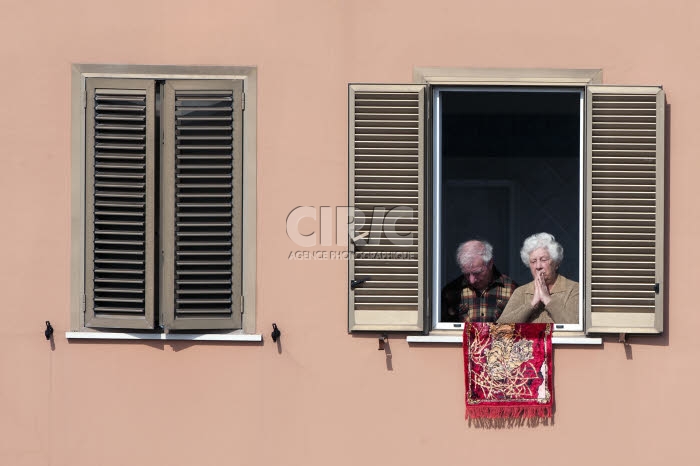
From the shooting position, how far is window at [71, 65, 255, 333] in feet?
24.0

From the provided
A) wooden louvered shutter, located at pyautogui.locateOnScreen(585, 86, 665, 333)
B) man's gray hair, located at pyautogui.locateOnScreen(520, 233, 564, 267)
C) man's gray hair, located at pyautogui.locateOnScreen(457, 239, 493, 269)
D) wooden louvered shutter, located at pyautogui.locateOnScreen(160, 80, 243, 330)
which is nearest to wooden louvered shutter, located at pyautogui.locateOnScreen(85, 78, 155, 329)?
wooden louvered shutter, located at pyautogui.locateOnScreen(160, 80, 243, 330)

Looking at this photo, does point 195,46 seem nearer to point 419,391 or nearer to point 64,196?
point 64,196

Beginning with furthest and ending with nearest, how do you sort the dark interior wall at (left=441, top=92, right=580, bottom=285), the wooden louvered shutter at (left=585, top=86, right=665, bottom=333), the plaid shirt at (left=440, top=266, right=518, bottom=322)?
the dark interior wall at (left=441, top=92, right=580, bottom=285)
the plaid shirt at (left=440, top=266, right=518, bottom=322)
the wooden louvered shutter at (left=585, top=86, right=665, bottom=333)

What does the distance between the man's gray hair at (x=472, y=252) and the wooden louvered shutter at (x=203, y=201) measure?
137cm

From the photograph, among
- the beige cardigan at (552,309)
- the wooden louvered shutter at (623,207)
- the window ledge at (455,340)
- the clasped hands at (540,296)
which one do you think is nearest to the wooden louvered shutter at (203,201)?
the window ledge at (455,340)

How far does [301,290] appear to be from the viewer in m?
7.35

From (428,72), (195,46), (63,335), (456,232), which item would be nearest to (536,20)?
(428,72)

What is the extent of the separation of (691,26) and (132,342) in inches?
142

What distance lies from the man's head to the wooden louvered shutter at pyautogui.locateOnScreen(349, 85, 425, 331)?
1.88ft

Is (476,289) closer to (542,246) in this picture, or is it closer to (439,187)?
(542,246)

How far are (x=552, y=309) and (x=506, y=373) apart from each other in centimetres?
46

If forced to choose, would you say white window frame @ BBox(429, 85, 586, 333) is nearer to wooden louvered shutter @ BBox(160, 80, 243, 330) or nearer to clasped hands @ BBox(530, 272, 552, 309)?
clasped hands @ BBox(530, 272, 552, 309)

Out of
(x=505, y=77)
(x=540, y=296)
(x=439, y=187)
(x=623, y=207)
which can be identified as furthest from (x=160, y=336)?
(x=623, y=207)

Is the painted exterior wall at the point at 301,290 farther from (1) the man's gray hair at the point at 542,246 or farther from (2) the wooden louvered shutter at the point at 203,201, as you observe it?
(1) the man's gray hair at the point at 542,246
